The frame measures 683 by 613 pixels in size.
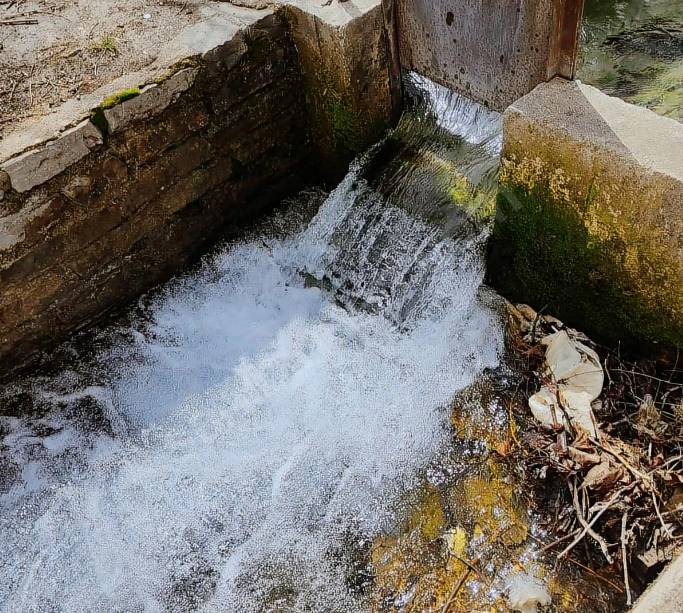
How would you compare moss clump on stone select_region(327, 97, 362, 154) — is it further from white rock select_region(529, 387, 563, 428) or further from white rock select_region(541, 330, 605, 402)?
white rock select_region(529, 387, 563, 428)

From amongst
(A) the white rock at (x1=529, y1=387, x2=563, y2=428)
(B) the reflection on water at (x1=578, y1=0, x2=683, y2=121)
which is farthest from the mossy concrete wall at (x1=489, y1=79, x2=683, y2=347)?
(B) the reflection on water at (x1=578, y1=0, x2=683, y2=121)

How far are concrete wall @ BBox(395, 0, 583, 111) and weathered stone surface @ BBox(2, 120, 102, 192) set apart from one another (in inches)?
77.5

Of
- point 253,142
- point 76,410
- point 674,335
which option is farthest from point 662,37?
point 76,410

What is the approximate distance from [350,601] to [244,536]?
61 cm

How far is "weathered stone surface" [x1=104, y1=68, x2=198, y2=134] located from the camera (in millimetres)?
3484

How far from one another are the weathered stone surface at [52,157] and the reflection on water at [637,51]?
3380 millimetres

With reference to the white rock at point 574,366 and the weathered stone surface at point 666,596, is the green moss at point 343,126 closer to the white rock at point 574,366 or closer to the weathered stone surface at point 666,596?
the white rock at point 574,366

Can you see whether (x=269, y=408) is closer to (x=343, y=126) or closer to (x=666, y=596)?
(x=343, y=126)

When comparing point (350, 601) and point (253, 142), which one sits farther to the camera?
point (253, 142)

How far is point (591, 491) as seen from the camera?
2979 mm

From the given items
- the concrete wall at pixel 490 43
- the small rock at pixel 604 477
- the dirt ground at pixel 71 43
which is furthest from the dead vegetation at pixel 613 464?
the dirt ground at pixel 71 43

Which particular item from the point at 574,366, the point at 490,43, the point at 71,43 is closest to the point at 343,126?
the point at 490,43

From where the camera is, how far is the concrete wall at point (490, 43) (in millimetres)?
3066

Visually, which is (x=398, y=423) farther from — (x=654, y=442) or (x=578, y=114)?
(x=578, y=114)
